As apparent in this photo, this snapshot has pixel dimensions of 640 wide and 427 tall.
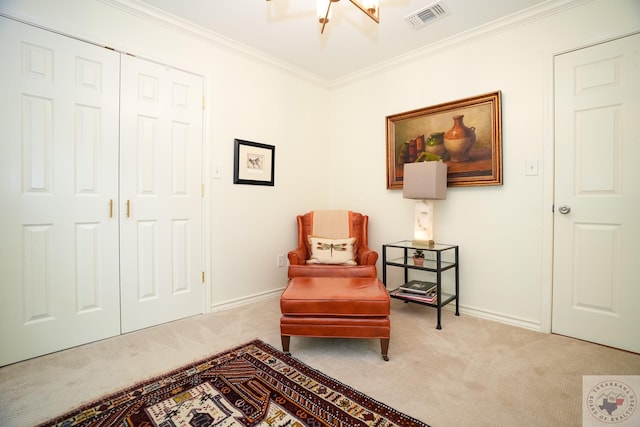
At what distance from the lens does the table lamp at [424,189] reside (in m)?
2.68

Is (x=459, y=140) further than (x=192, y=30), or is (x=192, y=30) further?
(x=459, y=140)

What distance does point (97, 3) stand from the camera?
7.36 feet

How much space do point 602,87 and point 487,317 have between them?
1.97m

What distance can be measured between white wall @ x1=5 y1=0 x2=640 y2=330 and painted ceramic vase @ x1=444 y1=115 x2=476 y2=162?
26 cm

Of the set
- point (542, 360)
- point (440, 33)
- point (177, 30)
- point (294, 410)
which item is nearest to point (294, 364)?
point (294, 410)

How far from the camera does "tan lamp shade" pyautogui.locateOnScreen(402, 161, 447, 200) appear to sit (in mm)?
2678

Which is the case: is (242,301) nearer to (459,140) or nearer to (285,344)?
(285,344)

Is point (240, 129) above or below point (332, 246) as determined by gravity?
above

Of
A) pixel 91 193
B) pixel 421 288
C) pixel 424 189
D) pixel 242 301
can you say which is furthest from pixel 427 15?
pixel 242 301

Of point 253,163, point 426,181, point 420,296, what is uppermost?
point 253,163

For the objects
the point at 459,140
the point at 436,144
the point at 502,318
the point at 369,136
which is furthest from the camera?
the point at 369,136

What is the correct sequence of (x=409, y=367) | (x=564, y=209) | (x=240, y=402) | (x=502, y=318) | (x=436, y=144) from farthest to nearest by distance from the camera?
(x=436, y=144) < (x=502, y=318) < (x=564, y=209) < (x=409, y=367) < (x=240, y=402)

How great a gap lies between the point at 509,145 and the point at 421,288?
Answer: 4.70 ft

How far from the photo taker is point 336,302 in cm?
203
